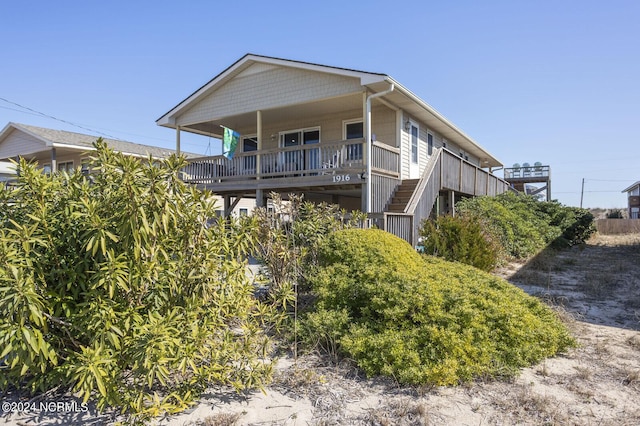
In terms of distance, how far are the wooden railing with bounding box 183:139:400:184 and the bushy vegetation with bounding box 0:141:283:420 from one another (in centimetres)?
755

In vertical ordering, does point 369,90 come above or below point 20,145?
below

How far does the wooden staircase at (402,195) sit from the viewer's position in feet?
35.5

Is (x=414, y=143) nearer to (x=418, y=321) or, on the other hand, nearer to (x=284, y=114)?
(x=284, y=114)

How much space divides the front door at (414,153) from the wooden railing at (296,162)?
4.51ft

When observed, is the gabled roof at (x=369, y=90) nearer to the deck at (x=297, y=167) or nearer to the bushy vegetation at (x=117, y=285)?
the deck at (x=297, y=167)

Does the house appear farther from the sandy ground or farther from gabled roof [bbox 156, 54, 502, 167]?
the sandy ground

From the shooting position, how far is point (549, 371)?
3467mm

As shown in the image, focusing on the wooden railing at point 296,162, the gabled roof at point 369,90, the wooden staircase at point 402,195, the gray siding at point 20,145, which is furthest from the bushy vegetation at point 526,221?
the gray siding at point 20,145

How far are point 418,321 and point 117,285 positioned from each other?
2.74m

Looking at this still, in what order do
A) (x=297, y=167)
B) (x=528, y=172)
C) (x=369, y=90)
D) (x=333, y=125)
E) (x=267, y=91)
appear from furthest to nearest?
(x=528, y=172) → (x=333, y=125) → (x=267, y=91) → (x=297, y=167) → (x=369, y=90)

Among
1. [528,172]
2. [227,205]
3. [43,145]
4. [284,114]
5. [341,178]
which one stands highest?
[528,172]

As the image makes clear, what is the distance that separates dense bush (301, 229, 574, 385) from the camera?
10.8 ft

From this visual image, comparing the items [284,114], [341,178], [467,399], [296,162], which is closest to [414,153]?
[341,178]

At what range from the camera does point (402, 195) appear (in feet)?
37.0
